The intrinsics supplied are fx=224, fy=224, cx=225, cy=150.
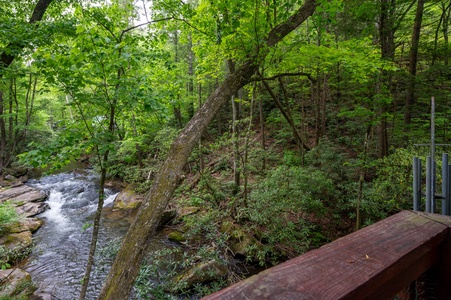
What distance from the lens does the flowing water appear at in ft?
17.4

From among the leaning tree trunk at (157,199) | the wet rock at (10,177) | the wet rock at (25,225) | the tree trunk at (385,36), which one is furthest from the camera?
the wet rock at (10,177)

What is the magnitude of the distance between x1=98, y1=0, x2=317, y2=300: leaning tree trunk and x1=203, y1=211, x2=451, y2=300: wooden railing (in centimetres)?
203

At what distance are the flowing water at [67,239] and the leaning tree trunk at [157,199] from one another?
1578 millimetres

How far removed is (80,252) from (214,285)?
469 centimetres

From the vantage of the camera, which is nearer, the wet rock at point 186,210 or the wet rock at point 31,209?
the wet rock at point 186,210

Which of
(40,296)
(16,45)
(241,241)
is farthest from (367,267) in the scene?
(40,296)

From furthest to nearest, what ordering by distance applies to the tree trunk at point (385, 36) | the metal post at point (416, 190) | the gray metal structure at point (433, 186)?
the tree trunk at point (385, 36) → the metal post at point (416, 190) → the gray metal structure at point (433, 186)

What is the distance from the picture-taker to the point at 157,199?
100 inches

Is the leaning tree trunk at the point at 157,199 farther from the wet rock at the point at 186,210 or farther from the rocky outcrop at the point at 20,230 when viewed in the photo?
the wet rock at the point at 186,210

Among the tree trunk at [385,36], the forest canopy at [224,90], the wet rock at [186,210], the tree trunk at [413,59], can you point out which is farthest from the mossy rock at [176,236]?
the tree trunk at [413,59]

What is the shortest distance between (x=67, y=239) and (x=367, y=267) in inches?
362

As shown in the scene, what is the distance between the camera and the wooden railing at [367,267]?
2.07ft

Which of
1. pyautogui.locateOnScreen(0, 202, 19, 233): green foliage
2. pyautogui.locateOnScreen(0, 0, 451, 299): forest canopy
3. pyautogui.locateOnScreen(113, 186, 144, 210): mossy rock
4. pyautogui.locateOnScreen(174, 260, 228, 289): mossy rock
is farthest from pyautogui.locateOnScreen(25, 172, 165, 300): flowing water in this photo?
pyautogui.locateOnScreen(0, 0, 451, 299): forest canopy

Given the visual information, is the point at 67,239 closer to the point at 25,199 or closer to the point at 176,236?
the point at 176,236
